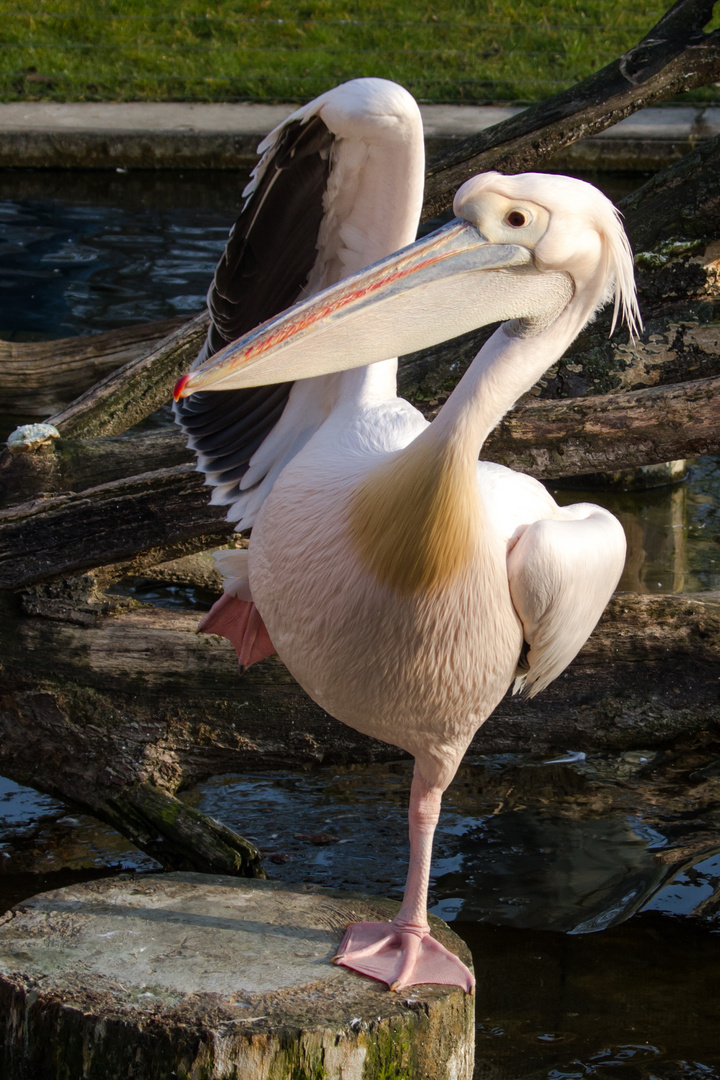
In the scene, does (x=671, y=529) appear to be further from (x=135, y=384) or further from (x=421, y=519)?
(x=421, y=519)

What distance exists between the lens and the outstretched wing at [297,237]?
2.46m

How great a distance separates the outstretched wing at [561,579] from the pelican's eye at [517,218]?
0.53 metres

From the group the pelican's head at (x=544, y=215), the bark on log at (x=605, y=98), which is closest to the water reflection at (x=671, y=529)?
the bark on log at (x=605, y=98)

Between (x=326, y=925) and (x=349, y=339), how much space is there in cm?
118

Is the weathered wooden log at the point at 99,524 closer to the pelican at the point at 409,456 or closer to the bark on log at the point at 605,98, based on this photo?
the pelican at the point at 409,456

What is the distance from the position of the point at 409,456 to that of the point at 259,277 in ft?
2.75

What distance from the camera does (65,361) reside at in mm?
5125

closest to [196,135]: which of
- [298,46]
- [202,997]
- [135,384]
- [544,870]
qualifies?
[298,46]

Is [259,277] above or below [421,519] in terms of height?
above

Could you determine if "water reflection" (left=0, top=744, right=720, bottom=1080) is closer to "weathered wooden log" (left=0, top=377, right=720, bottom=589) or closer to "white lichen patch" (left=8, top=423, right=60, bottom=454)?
"weathered wooden log" (left=0, top=377, right=720, bottom=589)

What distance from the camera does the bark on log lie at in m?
3.76

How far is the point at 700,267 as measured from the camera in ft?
11.7

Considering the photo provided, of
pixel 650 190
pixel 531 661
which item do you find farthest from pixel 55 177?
pixel 531 661

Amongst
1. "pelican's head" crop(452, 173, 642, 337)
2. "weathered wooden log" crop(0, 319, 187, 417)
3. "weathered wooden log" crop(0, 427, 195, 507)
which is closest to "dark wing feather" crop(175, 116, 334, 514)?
Answer: "weathered wooden log" crop(0, 427, 195, 507)
